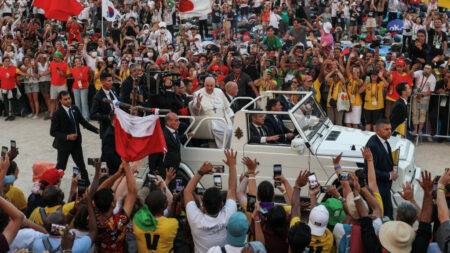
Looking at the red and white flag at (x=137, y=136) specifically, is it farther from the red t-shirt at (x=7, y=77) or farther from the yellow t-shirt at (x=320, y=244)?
the red t-shirt at (x=7, y=77)

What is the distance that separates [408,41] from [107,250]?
52.2ft

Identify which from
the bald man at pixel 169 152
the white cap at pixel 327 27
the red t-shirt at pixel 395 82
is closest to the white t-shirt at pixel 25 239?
the bald man at pixel 169 152

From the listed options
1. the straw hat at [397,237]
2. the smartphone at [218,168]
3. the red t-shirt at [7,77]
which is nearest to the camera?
the straw hat at [397,237]

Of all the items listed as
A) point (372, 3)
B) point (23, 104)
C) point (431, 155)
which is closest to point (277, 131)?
point (431, 155)

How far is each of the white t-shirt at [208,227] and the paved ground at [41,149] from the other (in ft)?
20.4

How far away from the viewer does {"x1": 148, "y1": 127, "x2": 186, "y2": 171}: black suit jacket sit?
400 inches

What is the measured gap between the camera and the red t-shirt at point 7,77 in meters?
16.6

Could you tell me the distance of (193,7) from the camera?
18.8 meters

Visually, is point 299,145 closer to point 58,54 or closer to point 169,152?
point 169,152

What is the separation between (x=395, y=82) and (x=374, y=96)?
0.59 m

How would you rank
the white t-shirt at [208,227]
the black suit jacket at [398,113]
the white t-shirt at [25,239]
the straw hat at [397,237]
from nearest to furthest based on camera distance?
the straw hat at [397,237], the white t-shirt at [25,239], the white t-shirt at [208,227], the black suit jacket at [398,113]

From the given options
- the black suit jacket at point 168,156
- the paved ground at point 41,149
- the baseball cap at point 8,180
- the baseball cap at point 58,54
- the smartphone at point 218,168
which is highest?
the baseball cap at point 58,54

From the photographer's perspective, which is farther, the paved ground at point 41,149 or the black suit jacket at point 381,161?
the paved ground at point 41,149

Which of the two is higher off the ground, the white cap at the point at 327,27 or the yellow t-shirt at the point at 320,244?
the white cap at the point at 327,27
